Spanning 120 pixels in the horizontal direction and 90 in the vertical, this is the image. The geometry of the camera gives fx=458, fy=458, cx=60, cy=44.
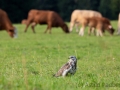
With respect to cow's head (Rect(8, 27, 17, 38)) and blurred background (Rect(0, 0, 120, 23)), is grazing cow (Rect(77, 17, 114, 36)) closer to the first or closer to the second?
cow's head (Rect(8, 27, 17, 38))

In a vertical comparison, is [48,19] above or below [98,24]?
below

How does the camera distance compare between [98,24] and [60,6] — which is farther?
[60,6]

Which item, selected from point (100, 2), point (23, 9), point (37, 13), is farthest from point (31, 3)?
point (37, 13)

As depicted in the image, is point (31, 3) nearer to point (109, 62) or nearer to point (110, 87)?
point (109, 62)

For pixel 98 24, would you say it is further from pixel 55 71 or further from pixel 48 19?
pixel 55 71

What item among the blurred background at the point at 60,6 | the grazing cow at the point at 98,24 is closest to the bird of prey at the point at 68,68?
the grazing cow at the point at 98,24

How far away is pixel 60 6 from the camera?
68.3m

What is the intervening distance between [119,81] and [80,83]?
85 cm

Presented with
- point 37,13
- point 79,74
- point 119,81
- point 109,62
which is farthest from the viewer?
point 37,13

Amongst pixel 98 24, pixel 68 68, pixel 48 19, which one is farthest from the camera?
pixel 48 19

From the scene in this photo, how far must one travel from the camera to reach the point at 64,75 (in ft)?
26.5

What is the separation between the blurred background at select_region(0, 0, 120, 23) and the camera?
5796 cm

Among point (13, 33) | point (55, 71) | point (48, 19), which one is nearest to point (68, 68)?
point (55, 71)

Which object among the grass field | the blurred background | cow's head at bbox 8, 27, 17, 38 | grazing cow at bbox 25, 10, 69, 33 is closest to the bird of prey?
the grass field
